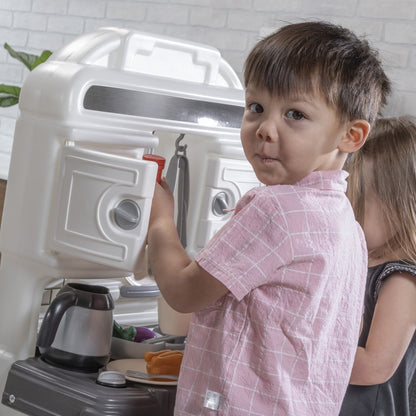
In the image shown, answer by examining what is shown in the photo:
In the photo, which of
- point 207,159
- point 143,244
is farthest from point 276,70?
point 207,159

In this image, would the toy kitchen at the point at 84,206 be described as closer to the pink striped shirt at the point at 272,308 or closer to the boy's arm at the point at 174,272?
the boy's arm at the point at 174,272

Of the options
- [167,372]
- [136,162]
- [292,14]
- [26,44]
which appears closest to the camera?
[136,162]

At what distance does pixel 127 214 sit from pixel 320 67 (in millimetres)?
367

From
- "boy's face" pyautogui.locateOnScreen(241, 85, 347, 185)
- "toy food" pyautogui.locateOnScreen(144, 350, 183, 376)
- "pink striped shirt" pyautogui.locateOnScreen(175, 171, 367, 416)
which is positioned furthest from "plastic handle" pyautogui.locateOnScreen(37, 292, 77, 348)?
"boy's face" pyautogui.locateOnScreen(241, 85, 347, 185)

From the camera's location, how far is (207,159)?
1.40 metres

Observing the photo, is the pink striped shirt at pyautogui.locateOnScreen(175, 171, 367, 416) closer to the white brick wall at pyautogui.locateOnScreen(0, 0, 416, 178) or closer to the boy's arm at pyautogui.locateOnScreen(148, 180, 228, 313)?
the boy's arm at pyautogui.locateOnScreen(148, 180, 228, 313)

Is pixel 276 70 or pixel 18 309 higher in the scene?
pixel 276 70

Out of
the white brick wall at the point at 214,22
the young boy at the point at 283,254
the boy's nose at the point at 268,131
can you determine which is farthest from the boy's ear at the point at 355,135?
the white brick wall at the point at 214,22

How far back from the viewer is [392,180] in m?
1.28

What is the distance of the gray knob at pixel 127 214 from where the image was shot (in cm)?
112

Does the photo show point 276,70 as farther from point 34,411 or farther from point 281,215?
point 34,411

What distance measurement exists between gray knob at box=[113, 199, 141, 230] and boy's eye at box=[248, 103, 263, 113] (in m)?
0.24

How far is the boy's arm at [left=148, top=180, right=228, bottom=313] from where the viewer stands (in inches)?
37.3

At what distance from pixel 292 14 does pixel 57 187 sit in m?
1.77
